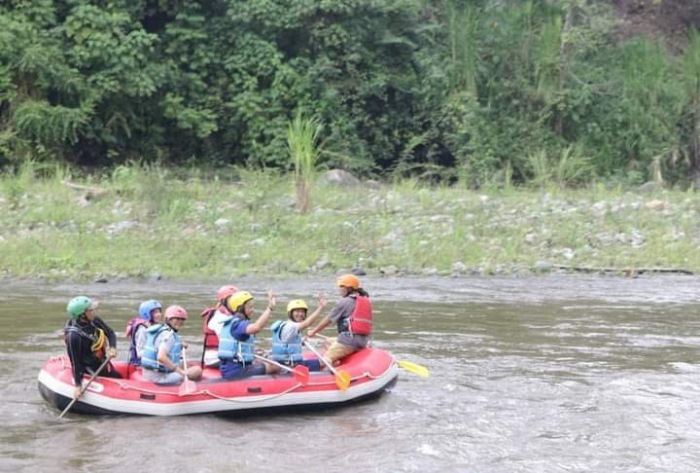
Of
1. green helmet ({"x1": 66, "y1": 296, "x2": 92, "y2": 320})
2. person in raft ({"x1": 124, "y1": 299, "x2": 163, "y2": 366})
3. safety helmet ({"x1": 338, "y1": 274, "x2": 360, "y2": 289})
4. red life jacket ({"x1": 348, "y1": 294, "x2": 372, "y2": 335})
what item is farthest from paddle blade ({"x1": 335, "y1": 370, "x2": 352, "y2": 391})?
green helmet ({"x1": 66, "y1": 296, "x2": 92, "y2": 320})

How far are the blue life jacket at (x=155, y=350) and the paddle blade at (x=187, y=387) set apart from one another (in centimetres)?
19

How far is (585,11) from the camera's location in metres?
24.9

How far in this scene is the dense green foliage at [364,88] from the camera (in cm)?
2133

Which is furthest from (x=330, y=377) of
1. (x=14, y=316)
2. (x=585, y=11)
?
(x=585, y=11)

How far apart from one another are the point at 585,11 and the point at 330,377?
60.4ft

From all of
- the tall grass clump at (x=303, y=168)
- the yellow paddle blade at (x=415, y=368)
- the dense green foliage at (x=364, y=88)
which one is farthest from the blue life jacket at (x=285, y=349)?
the dense green foliage at (x=364, y=88)

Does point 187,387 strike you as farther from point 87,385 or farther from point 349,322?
point 349,322

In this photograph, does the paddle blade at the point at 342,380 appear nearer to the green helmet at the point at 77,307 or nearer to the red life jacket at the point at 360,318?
the red life jacket at the point at 360,318

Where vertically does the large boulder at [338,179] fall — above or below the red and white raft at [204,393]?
above

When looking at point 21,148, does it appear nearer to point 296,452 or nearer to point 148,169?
point 148,169

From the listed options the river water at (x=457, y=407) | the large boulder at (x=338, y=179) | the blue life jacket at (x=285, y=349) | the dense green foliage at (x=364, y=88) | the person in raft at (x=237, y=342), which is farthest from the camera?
the dense green foliage at (x=364, y=88)

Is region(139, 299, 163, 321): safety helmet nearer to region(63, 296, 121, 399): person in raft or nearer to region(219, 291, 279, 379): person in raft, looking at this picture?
region(63, 296, 121, 399): person in raft

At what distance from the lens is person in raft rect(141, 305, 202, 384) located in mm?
8211

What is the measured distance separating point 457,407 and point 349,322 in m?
1.21
